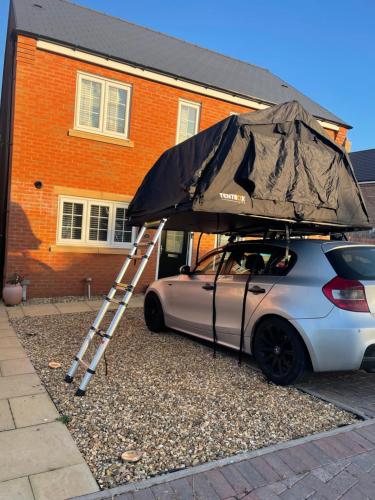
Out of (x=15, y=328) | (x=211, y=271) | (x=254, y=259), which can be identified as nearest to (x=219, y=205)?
(x=254, y=259)

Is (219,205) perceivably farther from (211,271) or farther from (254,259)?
(211,271)

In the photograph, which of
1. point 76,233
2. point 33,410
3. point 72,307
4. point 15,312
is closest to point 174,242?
point 76,233

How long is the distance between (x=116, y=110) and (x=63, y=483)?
29.1 ft

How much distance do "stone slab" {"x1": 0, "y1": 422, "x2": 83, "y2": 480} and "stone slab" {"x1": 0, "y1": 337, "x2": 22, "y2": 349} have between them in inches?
103

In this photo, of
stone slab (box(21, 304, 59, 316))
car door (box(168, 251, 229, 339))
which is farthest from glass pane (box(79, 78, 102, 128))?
car door (box(168, 251, 229, 339))

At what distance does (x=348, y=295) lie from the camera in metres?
A: 3.95

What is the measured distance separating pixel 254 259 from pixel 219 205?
4.42 ft

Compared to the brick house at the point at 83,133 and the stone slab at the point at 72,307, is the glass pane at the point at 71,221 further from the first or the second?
the stone slab at the point at 72,307

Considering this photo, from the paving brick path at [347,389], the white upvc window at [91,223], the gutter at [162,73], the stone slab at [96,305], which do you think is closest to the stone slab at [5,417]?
the paving brick path at [347,389]

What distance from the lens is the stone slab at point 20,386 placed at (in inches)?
156

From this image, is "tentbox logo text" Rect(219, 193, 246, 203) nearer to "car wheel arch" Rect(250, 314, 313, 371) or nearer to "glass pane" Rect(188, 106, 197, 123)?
"car wheel arch" Rect(250, 314, 313, 371)

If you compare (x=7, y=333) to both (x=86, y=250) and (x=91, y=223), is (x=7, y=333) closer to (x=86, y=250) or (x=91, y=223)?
(x=86, y=250)

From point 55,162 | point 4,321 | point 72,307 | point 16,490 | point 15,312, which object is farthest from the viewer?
point 55,162

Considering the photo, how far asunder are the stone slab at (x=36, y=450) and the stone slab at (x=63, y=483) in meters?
0.07
